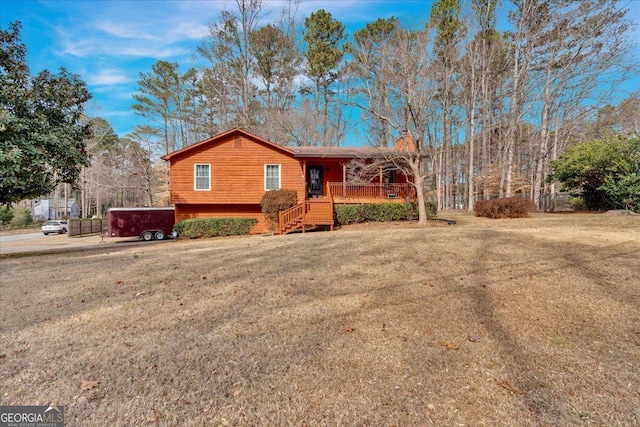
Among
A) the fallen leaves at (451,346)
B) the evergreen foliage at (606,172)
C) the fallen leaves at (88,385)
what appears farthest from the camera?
the evergreen foliage at (606,172)

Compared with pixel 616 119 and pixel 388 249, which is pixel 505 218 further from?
pixel 616 119

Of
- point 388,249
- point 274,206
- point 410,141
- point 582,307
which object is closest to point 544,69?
point 410,141

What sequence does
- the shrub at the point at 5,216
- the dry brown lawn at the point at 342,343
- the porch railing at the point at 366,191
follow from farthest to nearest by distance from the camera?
the shrub at the point at 5,216
the porch railing at the point at 366,191
the dry brown lawn at the point at 342,343

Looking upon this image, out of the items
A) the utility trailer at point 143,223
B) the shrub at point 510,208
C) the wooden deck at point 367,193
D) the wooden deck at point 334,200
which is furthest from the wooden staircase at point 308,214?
the utility trailer at point 143,223

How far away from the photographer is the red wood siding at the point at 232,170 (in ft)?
58.1

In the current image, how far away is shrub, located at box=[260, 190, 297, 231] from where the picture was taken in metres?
15.5

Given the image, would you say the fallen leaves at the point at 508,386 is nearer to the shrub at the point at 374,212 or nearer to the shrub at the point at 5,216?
the shrub at the point at 374,212

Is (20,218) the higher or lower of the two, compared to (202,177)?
lower

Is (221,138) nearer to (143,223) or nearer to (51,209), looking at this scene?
(143,223)

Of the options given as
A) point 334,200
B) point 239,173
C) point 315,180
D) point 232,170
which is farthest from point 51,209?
point 334,200

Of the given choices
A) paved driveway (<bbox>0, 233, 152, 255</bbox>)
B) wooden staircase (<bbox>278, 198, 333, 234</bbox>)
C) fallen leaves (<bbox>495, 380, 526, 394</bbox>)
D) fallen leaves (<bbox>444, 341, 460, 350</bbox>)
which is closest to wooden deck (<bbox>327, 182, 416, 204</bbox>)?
wooden staircase (<bbox>278, 198, 333, 234</bbox>)

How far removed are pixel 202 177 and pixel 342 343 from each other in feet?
53.6

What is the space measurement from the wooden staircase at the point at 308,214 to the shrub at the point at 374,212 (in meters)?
1.08

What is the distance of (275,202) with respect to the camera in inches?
614
